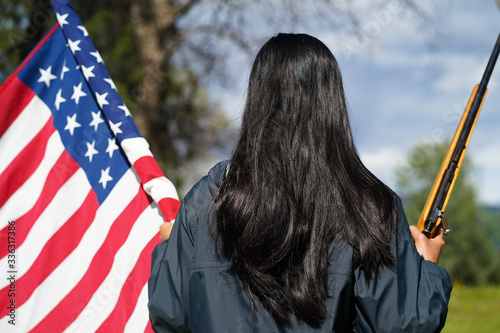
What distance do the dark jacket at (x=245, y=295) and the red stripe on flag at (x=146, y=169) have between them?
91cm

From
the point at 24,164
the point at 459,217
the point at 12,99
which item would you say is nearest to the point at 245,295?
the point at 24,164

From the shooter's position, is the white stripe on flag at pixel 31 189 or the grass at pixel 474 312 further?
the grass at pixel 474 312

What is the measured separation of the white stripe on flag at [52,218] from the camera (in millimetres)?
2652

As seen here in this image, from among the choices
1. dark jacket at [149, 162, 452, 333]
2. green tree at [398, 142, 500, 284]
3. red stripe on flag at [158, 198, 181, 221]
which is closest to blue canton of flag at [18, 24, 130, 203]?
red stripe on flag at [158, 198, 181, 221]

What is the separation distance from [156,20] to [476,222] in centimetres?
934

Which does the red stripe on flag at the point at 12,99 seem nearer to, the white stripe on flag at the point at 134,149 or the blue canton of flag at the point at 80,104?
the blue canton of flag at the point at 80,104

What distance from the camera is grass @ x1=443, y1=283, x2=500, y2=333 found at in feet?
21.9

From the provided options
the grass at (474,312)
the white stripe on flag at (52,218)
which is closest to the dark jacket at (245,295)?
the white stripe on flag at (52,218)

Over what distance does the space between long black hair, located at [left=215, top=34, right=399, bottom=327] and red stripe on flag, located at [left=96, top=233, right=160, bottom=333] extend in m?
1.08

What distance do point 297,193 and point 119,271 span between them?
132 cm

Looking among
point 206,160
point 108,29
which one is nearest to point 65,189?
point 108,29

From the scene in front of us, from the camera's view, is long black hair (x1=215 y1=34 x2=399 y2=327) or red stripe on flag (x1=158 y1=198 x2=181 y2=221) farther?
red stripe on flag (x1=158 y1=198 x2=181 y2=221)

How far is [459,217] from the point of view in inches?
501

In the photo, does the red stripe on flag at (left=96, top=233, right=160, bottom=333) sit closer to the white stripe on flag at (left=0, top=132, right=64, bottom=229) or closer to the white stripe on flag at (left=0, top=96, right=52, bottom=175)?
the white stripe on flag at (left=0, top=132, right=64, bottom=229)
